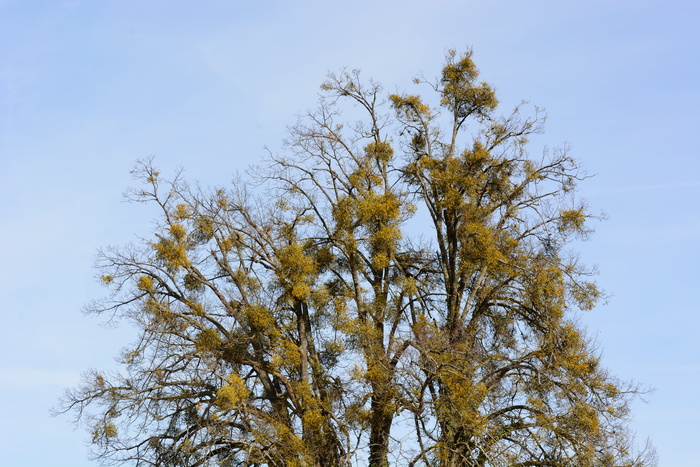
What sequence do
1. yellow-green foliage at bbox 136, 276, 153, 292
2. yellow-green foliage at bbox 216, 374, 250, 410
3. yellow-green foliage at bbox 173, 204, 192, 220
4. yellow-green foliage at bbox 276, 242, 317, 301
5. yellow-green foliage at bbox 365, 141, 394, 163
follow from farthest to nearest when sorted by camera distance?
1. yellow-green foliage at bbox 365, 141, 394, 163
2. yellow-green foliage at bbox 173, 204, 192, 220
3. yellow-green foliage at bbox 276, 242, 317, 301
4. yellow-green foliage at bbox 136, 276, 153, 292
5. yellow-green foliage at bbox 216, 374, 250, 410

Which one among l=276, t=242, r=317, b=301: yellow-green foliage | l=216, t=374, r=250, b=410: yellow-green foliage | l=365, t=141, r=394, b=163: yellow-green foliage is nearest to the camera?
l=216, t=374, r=250, b=410: yellow-green foliage

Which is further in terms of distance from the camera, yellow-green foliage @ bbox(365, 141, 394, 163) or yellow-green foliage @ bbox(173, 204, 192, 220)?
yellow-green foliage @ bbox(365, 141, 394, 163)

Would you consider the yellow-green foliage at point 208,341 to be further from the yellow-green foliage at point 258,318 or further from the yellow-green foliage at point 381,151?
the yellow-green foliage at point 381,151

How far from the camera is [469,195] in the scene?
73.8 ft

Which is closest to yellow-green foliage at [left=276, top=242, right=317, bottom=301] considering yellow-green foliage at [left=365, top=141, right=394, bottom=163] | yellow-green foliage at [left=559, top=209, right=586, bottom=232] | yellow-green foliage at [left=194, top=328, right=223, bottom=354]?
yellow-green foliage at [left=194, top=328, right=223, bottom=354]

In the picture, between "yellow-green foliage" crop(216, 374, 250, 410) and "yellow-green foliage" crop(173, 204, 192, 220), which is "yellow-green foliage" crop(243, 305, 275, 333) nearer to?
"yellow-green foliage" crop(216, 374, 250, 410)

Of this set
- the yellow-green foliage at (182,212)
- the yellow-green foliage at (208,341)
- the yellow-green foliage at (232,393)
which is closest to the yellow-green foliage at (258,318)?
the yellow-green foliage at (208,341)

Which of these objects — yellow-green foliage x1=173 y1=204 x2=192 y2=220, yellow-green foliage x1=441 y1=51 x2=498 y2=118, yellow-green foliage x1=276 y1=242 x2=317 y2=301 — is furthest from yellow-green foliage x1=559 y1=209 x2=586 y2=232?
yellow-green foliage x1=173 y1=204 x2=192 y2=220

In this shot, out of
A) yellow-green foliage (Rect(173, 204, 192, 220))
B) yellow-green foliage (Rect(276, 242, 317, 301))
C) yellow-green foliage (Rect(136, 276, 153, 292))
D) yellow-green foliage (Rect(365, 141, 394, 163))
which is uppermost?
yellow-green foliage (Rect(365, 141, 394, 163))

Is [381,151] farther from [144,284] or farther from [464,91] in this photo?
[144,284]

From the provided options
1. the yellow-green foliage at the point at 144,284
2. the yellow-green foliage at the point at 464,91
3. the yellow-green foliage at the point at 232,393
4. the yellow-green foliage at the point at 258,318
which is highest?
the yellow-green foliage at the point at 464,91

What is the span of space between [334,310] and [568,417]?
18.9 ft

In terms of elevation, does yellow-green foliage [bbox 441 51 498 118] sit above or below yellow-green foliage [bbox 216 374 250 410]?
above

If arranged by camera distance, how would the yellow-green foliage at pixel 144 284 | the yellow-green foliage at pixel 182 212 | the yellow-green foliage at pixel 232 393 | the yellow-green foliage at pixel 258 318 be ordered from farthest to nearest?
the yellow-green foliage at pixel 182 212, the yellow-green foliage at pixel 258 318, the yellow-green foliage at pixel 144 284, the yellow-green foliage at pixel 232 393
